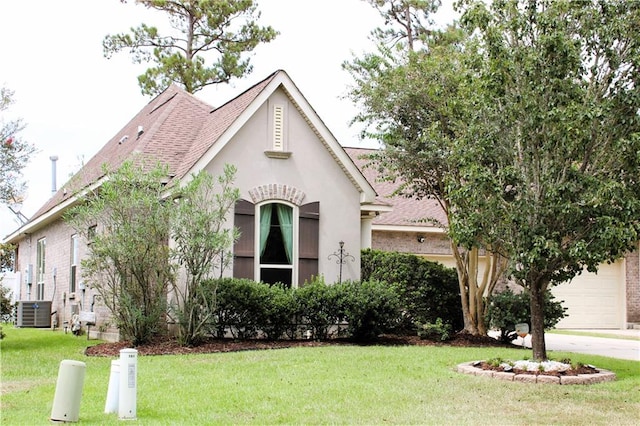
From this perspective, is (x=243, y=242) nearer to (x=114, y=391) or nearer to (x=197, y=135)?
(x=197, y=135)

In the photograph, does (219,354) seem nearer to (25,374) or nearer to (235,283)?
(235,283)

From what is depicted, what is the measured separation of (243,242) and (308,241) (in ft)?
5.19

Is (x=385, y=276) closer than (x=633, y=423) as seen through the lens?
No

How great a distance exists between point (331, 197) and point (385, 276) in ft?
7.16

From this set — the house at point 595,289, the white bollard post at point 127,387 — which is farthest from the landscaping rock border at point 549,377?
the house at point 595,289

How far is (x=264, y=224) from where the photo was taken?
1719 centimetres

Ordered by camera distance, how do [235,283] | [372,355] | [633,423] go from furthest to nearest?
→ [235,283], [372,355], [633,423]

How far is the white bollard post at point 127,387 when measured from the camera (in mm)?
8008

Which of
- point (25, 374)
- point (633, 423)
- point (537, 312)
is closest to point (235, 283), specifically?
point (25, 374)

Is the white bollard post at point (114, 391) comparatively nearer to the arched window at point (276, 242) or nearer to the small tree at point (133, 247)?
the small tree at point (133, 247)

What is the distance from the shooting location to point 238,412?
8578mm

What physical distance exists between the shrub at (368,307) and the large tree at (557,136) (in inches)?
163

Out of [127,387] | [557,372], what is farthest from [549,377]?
[127,387]

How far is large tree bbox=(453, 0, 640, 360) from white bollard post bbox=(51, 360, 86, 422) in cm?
655
